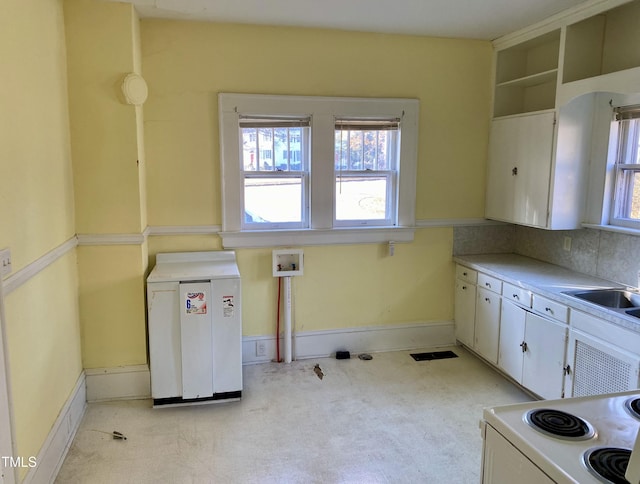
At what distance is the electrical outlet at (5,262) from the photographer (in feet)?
6.24

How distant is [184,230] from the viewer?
12.1 ft

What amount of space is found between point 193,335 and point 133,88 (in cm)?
169

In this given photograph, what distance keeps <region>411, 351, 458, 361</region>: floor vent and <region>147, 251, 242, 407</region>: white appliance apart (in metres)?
1.64

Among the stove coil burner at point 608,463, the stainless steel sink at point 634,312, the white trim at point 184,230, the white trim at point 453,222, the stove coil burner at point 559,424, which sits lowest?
the stainless steel sink at point 634,312

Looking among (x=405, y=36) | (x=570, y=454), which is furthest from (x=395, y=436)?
(x=405, y=36)

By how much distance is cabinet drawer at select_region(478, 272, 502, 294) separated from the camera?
142 inches

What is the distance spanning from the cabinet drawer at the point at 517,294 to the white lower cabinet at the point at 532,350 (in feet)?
0.15

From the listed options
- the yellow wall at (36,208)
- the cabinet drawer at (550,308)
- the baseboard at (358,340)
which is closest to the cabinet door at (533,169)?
the cabinet drawer at (550,308)

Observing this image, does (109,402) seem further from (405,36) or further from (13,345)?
(405,36)

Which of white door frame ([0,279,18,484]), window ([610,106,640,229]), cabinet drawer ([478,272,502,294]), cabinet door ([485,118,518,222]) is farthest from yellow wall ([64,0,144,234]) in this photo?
window ([610,106,640,229])

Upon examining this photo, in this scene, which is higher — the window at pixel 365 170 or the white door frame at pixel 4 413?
the window at pixel 365 170

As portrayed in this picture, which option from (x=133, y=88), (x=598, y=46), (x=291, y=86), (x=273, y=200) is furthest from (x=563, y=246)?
(x=133, y=88)

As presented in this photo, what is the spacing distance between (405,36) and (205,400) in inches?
128

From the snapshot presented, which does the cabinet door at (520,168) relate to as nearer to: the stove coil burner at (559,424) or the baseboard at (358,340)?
the baseboard at (358,340)
